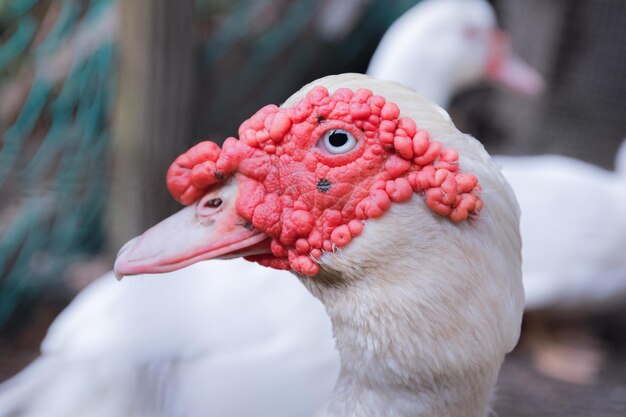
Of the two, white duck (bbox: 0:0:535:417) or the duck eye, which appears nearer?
the duck eye

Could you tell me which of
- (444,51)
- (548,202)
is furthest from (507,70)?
(548,202)

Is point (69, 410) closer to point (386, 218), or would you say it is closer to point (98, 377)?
point (98, 377)

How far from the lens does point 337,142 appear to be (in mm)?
1332

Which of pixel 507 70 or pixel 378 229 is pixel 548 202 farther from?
pixel 378 229

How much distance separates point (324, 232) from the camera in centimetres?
135

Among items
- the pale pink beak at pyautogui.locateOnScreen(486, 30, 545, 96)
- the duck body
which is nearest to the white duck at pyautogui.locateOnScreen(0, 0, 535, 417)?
the duck body

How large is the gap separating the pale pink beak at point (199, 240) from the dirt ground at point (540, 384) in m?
1.86

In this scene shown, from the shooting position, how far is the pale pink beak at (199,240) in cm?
137

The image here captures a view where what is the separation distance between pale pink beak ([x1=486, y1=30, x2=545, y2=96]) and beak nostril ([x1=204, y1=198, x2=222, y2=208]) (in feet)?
10.3

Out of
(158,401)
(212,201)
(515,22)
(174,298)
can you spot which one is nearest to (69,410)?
(158,401)

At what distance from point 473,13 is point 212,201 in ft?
9.81

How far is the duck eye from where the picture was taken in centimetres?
132

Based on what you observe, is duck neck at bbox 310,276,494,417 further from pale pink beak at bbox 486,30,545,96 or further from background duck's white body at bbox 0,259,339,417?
pale pink beak at bbox 486,30,545,96

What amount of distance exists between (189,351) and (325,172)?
970 mm
